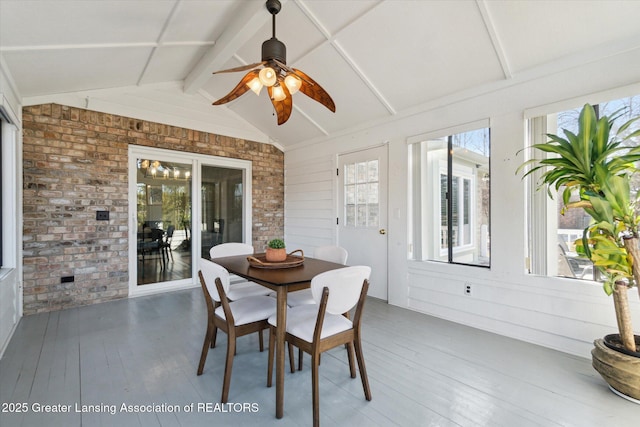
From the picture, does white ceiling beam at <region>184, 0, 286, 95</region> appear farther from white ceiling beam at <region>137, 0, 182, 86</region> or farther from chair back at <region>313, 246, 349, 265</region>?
chair back at <region>313, 246, 349, 265</region>

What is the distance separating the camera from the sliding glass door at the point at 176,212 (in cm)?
446

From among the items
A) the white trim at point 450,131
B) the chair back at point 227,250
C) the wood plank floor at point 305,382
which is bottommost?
the wood plank floor at point 305,382

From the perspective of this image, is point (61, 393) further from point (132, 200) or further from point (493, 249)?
point (493, 249)

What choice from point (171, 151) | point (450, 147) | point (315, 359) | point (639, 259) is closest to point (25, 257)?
point (171, 151)

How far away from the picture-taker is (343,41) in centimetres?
317

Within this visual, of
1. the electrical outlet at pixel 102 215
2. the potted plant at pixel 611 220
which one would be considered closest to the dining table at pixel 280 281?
the potted plant at pixel 611 220

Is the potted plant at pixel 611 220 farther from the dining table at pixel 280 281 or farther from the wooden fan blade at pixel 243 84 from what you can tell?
the wooden fan blade at pixel 243 84

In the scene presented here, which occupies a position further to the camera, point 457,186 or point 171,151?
point 171,151

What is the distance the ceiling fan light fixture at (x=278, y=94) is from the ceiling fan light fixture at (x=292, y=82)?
0.30 feet

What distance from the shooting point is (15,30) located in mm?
2250

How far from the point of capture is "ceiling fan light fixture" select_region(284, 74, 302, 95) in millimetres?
2238

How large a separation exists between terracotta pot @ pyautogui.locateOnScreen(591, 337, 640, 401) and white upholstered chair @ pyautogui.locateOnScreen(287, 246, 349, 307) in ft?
6.50

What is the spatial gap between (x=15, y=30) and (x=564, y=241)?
16.3 ft

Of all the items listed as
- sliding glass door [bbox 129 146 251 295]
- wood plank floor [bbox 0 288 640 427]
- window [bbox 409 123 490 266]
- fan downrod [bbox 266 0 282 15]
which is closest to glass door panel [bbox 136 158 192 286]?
sliding glass door [bbox 129 146 251 295]
